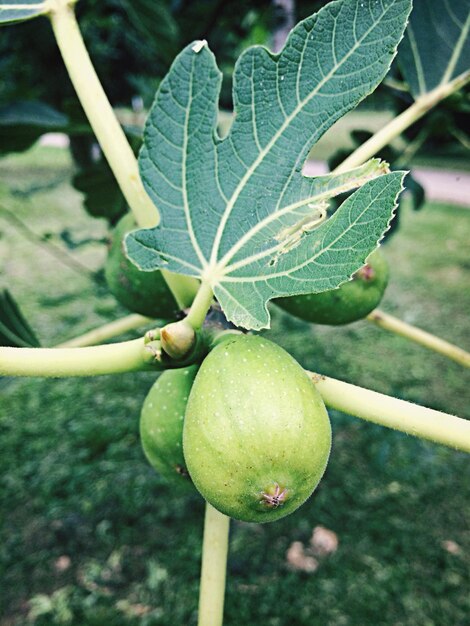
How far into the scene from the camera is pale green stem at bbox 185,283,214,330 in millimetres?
717

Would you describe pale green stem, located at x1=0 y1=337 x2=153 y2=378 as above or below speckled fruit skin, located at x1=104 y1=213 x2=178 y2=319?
above

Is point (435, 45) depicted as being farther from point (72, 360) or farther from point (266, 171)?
point (72, 360)

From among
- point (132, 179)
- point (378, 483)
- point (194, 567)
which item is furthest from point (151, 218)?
point (378, 483)

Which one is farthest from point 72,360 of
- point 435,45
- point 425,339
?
point 435,45

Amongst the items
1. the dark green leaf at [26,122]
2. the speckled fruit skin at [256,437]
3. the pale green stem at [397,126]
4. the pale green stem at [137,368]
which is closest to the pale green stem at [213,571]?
the speckled fruit skin at [256,437]

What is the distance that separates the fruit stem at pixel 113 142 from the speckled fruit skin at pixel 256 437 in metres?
0.18

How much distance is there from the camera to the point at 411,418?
0.65m

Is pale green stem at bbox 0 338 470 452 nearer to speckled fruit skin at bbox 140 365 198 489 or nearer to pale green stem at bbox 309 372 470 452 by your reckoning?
pale green stem at bbox 309 372 470 452

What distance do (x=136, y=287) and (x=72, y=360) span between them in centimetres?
38

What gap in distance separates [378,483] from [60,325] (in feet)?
7.65

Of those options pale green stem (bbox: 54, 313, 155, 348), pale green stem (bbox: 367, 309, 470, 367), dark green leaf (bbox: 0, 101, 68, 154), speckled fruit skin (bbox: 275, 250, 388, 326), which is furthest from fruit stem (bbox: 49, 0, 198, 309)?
dark green leaf (bbox: 0, 101, 68, 154)

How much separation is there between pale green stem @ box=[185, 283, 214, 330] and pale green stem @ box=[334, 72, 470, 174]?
21 cm

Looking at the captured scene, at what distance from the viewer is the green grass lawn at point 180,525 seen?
205 centimetres

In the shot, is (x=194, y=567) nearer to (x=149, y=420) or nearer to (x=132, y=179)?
(x=149, y=420)
